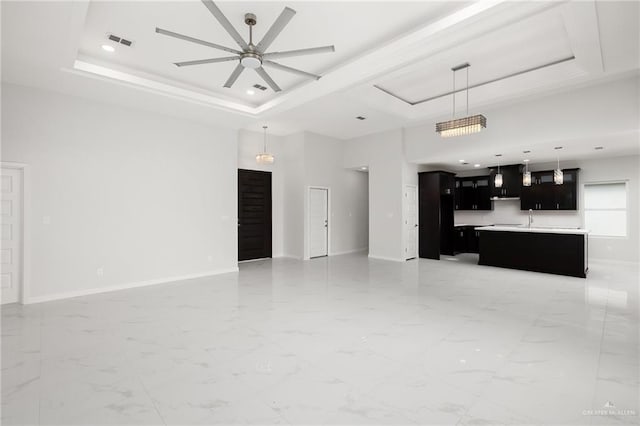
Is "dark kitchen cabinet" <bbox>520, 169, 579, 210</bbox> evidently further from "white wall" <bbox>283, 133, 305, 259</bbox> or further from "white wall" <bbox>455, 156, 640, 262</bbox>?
"white wall" <bbox>283, 133, 305, 259</bbox>

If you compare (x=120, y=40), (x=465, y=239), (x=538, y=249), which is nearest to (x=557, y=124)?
(x=538, y=249)

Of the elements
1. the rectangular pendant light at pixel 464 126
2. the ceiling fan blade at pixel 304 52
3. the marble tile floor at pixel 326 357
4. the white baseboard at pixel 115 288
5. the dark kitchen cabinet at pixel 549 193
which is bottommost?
the marble tile floor at pixel 326 357

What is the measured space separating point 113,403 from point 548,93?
7.22 metres

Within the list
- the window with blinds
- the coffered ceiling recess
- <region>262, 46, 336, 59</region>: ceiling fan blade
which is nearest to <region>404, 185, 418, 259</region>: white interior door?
the coffered ceiling recess

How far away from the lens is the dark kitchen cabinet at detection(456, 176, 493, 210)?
9273mm

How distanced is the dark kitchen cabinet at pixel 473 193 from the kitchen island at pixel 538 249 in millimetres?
2236

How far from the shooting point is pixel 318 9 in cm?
339

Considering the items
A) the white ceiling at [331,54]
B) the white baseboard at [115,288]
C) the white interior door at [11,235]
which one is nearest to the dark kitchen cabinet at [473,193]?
the white ceiling at [331,54]

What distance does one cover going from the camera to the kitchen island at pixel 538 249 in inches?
240

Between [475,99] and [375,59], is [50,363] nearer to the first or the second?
[375,59]

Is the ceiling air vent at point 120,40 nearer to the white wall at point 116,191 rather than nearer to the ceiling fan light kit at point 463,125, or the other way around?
the white wall at point 116,191

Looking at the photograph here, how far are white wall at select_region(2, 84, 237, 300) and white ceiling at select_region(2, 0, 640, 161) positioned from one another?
0.39m

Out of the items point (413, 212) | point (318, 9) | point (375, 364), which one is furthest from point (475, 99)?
point (375, 364)

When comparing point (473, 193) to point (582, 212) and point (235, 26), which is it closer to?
point (582, 212)
